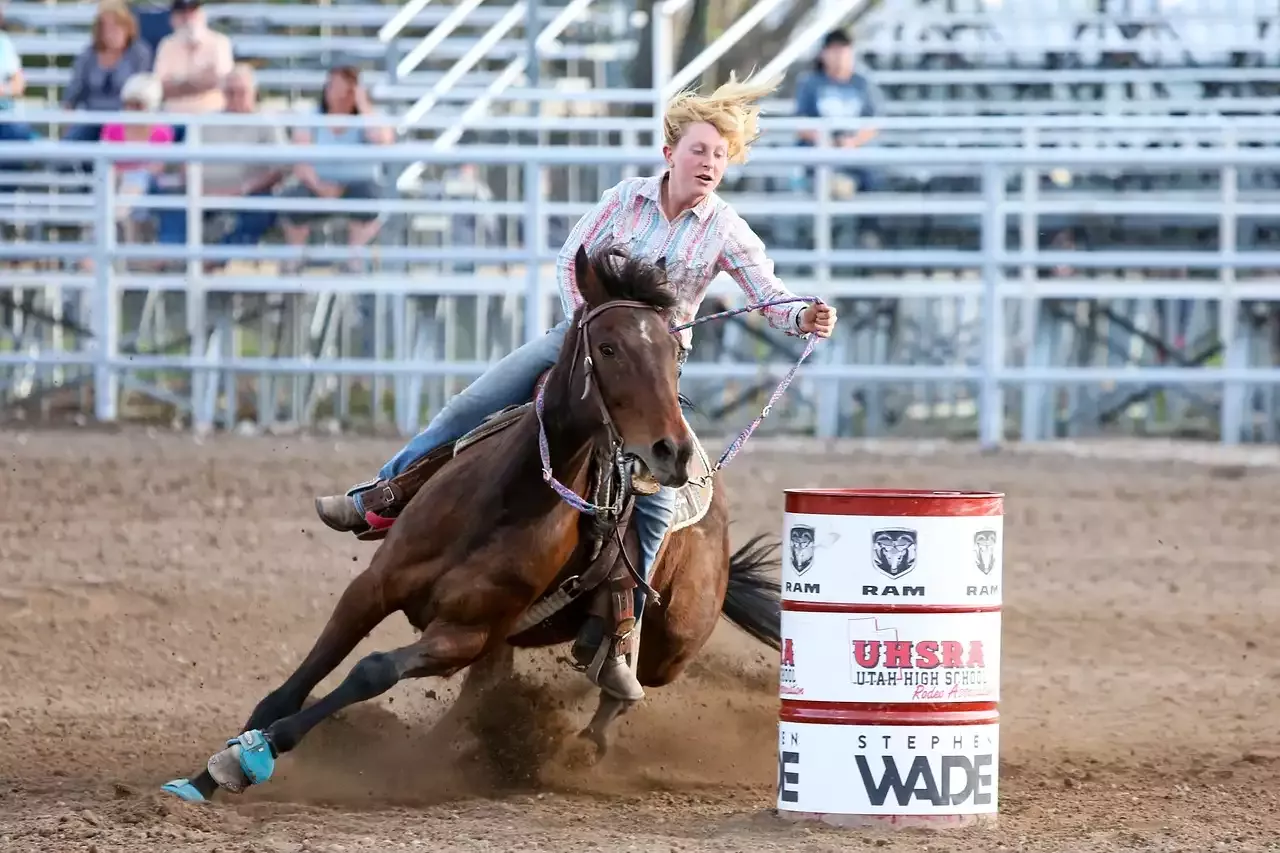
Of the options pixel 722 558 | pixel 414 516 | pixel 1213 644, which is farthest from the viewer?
pixel 1213 644

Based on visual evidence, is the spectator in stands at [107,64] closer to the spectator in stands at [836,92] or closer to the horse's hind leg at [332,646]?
the spectator in stands at [836,92]

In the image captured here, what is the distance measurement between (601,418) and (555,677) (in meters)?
1.93

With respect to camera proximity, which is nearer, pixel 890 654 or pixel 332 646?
pixel 890 654

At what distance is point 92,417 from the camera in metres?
12.8

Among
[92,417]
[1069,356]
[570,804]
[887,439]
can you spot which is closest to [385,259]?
[92,417]

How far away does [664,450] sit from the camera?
187 inches

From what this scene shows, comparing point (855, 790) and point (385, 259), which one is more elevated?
point (385, 259)

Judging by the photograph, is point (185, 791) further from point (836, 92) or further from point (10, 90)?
point (10, 90)

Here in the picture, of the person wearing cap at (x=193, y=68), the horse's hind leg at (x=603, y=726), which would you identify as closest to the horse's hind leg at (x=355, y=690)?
the horse's hind leg at (x=603, y=726)

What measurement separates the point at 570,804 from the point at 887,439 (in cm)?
784

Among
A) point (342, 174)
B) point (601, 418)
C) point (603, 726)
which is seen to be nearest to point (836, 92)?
point (342, 174)

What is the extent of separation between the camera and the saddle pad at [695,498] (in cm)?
574

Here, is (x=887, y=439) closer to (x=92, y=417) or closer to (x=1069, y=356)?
(x=1069, y=356)

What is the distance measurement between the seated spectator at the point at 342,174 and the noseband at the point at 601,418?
7676mm
